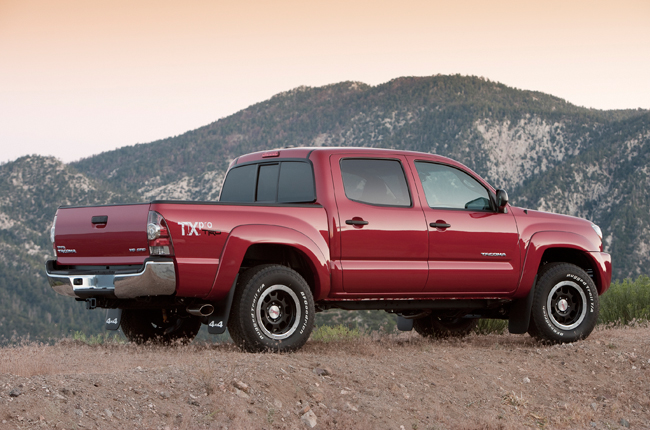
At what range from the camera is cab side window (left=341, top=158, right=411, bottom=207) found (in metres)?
7.53

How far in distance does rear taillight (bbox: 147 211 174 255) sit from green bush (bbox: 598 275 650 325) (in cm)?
919

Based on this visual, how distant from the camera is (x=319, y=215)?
7.13m

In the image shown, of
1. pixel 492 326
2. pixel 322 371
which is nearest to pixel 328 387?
pixel 322 371

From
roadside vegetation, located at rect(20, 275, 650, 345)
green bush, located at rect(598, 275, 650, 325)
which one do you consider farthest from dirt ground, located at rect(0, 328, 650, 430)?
green bush, located at rect(598, 275, 650, 325)

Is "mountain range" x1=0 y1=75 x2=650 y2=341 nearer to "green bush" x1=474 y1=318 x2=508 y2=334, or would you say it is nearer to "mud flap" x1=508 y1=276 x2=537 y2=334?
"green bush" x1=474 y1=318 x2=508 y2=334

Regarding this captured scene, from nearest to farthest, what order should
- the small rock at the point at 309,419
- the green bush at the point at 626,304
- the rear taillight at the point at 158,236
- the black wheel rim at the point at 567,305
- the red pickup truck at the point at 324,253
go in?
the small rock at the point at 309,419 < the rear taillight at the point at 158,236 < the red pickup truck at the point at 324,253 < the black wheel rim at the point at 567,305 < the green bush at the point at 626,304

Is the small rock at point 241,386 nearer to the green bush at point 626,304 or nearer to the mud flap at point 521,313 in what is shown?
the mud flap at point 521,313

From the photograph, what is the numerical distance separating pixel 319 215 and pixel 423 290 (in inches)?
59.1

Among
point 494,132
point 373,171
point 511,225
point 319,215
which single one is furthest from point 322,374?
point 494,132

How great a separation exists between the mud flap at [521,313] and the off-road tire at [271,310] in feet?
9.35

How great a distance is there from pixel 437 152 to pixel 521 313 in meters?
133

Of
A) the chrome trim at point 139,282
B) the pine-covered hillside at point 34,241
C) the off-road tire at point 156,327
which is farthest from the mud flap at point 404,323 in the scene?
the pine-covered hillside at point 34,241

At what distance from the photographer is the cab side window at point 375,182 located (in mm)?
7531

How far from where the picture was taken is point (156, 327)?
8.53m
